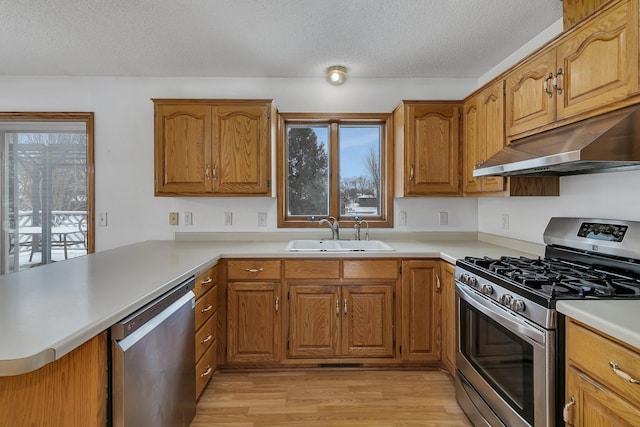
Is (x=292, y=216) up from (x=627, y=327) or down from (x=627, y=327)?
up

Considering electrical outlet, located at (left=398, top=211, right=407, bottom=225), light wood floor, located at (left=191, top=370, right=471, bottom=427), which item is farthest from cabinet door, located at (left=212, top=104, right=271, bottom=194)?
light wood floor, located at (left=191, top=370, right=471, bottom=427)

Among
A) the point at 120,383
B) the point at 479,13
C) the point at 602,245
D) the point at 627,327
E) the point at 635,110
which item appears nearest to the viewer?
the point at 627,327

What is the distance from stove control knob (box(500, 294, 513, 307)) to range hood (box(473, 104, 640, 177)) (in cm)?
59

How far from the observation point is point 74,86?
A: 2.93 meters

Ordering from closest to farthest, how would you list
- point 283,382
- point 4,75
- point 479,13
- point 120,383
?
1. point 120,383
2. point 479,13
3. point 283,382
4. point 4,75

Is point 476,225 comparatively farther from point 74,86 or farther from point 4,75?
point 4,75

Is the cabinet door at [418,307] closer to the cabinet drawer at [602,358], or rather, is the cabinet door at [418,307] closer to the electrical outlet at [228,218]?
the cabinet drawer at [602,358]

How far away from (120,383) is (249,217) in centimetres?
194

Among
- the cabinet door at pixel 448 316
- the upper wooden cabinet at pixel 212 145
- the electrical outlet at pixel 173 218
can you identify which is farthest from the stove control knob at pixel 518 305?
the electrical outlet at pixel 173 218

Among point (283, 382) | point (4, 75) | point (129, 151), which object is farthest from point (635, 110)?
point (4, 75)

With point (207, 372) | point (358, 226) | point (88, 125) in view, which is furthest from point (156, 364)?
point (88, 125)

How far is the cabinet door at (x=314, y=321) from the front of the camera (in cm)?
238

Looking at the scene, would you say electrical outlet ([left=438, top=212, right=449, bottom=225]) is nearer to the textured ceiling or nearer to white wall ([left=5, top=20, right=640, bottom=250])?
white wall ([left=5, top=20, right=640, bottom=250])

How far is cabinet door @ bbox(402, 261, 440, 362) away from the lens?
7.82 feet
